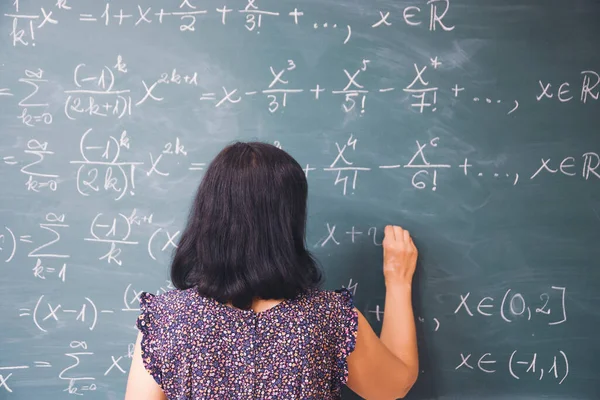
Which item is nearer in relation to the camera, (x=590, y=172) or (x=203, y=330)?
(x=203, y=330)

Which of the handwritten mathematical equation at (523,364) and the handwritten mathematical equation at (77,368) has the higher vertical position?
the handwritten mathematical equation at (523,364)

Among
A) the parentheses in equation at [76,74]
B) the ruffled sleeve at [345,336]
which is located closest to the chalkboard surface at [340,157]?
the parentheses in equation at [76,74]

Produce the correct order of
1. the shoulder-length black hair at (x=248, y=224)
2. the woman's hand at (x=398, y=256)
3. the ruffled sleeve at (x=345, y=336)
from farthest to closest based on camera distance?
the woman's hand at (x=398, y=256)
the ruffled sleeve at (x=345, y=336)
the shoulder-length black hair at (x=248, y=224)

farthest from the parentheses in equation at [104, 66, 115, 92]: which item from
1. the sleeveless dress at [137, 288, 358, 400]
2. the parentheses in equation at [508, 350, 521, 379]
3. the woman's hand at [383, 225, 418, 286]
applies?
the parentheses in equation at [508, 350, 521, 379]

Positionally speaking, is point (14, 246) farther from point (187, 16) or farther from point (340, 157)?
point (340, 157)

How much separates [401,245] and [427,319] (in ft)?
0.90

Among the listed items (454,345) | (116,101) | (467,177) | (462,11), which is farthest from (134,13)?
(454,345)

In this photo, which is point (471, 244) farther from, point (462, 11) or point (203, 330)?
point (203, 330)

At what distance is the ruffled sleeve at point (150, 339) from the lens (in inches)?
44.1

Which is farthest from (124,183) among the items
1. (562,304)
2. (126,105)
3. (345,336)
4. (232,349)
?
(562,304)

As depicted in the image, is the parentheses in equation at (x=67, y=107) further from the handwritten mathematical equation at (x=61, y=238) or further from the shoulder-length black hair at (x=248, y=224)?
the shoulder-length black hair at (x=248, y=224)

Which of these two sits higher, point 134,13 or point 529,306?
point 134,13

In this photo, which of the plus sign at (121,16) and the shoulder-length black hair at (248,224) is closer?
the shoulder-length black hair at (248,224)

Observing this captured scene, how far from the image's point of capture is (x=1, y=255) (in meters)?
1.61
